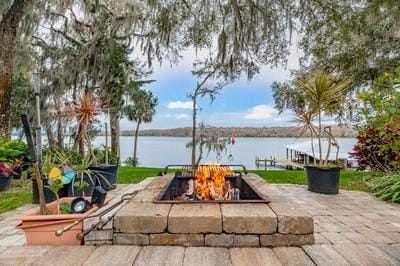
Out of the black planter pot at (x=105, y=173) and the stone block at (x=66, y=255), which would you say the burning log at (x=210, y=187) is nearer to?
the stone block at (x=66, y=255)

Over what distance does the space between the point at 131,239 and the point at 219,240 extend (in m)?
0.63

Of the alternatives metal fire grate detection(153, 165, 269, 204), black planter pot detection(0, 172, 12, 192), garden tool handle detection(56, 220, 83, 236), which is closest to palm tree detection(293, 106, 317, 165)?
metal fire grate detection(153, 165, 269, 204)

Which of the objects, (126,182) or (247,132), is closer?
(126,182)

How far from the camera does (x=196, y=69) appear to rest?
955cm

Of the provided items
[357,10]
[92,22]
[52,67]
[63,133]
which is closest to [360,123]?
[357,10]

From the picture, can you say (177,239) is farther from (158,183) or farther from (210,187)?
(158,183)

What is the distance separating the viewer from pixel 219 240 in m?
2.43

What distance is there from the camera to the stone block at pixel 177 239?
7.96ft

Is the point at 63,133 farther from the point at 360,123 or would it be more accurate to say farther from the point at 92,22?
the point at 360,123

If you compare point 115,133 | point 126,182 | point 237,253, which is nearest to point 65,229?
point 237,253

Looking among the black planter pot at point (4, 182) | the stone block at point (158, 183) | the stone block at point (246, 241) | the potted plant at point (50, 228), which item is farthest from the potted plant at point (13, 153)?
the stone block at point (246, 241)

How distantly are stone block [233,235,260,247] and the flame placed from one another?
1013 millimetres

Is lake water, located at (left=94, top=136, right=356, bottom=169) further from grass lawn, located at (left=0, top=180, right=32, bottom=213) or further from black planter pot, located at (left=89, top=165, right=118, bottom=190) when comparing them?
black planter pot, located at (left=89, top=165, right=118, bottom=190)

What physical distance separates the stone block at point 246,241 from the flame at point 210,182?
1013mm
